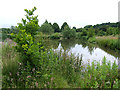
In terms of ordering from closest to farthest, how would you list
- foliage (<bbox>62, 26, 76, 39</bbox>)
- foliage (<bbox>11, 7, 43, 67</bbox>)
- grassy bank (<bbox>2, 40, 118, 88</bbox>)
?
grassy bank (<bbox>2, 40, 118, 88</bbox>) → foliage (<bbox>11, 7, 43, 67</bbox>) → foliage (<bbox>62, 26, 76, 39</bbox>)

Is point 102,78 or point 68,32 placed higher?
point 68,32

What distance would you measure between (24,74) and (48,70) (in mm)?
911

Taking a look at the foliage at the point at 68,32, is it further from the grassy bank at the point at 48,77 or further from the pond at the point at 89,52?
the grassy bank at the point at 48,77

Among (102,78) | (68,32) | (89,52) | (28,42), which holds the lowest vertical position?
(89,52)

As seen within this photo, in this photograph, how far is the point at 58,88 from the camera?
9.86ft

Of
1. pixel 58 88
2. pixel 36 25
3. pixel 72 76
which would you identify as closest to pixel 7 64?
pixel 36 25

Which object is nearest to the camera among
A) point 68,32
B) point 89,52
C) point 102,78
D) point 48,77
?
point 102,78

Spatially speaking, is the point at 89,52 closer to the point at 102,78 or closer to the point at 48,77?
the point at 102,78

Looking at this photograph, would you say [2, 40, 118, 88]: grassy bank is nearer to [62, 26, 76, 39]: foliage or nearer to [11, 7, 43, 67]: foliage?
[11, 7, 43, 67]: foliage

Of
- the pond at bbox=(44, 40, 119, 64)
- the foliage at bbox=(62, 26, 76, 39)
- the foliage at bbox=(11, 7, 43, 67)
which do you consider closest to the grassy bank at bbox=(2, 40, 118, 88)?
the foliage at bbox=(11, 7, 43, 67)

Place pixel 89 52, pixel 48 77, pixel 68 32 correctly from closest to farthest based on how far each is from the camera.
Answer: pixel 48 77
pixel 89 52
pixel 68 32

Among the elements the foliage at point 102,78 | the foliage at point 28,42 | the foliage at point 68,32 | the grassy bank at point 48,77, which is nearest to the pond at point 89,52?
the foliage at point 102,78

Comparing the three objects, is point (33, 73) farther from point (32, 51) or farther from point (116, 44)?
point (116, 44)

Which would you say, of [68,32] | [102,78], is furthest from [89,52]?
[68,32]
